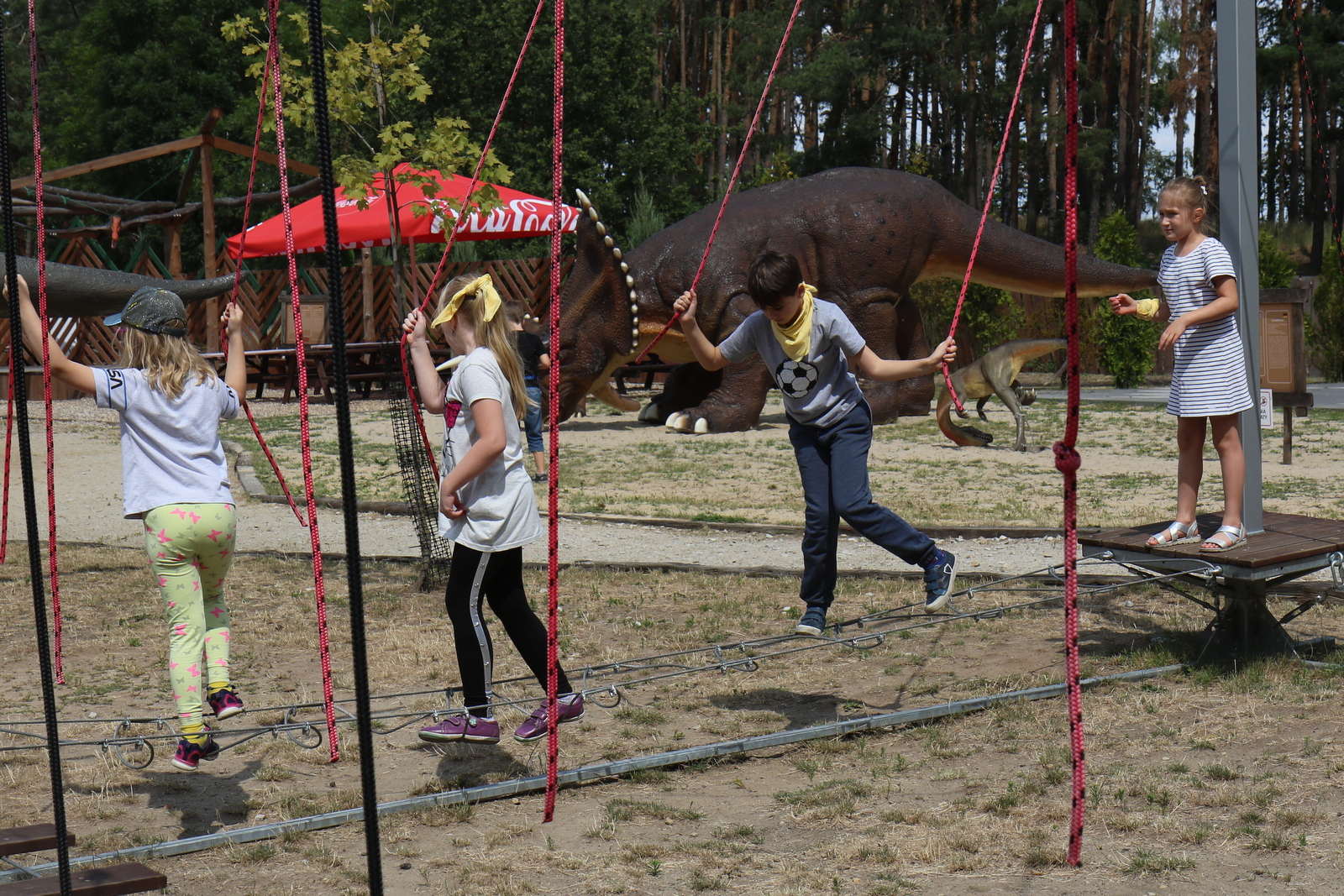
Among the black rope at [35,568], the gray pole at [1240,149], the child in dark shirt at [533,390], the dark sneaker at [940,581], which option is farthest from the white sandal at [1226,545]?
the child in dark shirt at [533,390]

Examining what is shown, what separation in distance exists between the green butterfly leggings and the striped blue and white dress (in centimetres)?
322

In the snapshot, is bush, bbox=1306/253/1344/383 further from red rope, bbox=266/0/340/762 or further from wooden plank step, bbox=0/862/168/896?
wooden plank step, bbox=0/862/168/896

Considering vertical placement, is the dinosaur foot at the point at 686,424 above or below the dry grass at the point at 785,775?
above

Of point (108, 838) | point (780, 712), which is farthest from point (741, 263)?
point (108, 838)

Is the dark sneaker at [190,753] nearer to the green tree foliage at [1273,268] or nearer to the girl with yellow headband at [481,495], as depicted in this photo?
the girl with yellow headband at [481,495]

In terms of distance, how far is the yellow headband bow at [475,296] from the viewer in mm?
3939

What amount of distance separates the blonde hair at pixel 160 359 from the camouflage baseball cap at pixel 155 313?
0.02 metres

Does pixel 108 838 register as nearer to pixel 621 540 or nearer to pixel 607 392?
pixel 621 540

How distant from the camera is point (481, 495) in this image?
12.6ft

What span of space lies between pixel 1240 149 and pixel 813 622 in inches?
89.9

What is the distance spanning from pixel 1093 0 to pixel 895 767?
29476 mm

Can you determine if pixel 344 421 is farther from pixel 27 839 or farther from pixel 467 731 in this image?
pixel 467 731

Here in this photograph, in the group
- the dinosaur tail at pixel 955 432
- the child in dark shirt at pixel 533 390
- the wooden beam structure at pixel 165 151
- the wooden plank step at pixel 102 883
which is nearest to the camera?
the wooden plank step at pixel 102 883

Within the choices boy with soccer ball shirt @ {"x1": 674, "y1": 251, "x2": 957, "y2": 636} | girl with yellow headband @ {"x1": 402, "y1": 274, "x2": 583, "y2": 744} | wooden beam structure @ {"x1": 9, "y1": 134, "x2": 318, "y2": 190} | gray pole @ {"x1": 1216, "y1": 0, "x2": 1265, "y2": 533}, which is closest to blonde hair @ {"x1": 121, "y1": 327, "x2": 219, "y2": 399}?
girl with yellow headband @ {"x1": 402, "y1": 274, "x2": 583, "y2": 744}
